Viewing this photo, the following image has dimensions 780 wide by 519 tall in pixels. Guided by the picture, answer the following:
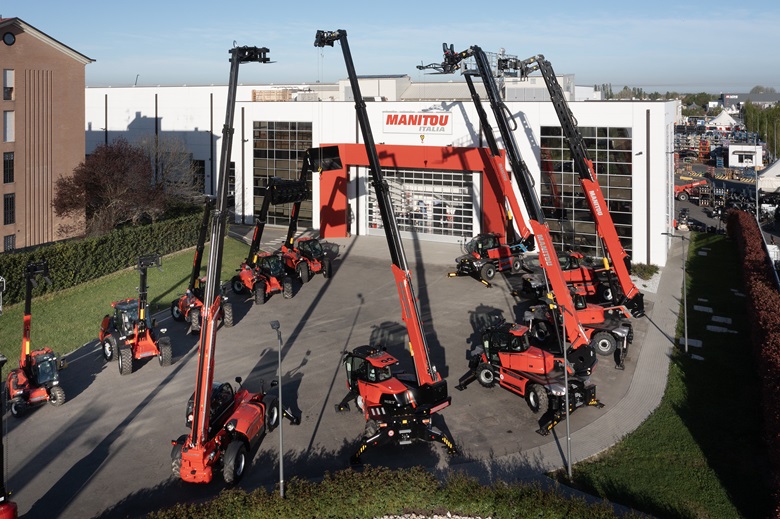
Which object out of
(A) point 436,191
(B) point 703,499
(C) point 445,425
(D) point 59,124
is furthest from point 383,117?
(B) point 703,499

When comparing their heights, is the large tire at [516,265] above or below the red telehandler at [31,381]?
above

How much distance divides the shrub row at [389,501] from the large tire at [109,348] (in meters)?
8.98

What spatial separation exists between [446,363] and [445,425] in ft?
13.9

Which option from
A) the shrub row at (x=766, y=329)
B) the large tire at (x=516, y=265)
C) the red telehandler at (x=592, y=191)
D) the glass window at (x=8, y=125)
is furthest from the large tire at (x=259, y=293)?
the shrub row at (x=766, y=329)

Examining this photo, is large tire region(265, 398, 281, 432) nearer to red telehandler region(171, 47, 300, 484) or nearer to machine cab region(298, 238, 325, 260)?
red telehandler region(171, 47, 300, 484)

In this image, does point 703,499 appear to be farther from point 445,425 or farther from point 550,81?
point 550,81

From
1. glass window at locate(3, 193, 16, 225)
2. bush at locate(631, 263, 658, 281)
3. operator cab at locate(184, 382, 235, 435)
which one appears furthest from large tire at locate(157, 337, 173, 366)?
bush at locate(631, 263, 658, 281)

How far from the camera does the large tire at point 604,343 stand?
21.0m

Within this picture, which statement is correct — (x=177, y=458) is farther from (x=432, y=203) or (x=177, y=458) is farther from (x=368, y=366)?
(x=432, y=203)

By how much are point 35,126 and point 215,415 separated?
2334 cm

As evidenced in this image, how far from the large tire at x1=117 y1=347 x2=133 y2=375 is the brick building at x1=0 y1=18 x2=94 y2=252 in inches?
625

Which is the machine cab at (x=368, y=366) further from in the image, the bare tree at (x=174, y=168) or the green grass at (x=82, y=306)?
the bare tree at (x=174, y=168)

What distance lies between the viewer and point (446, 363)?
2078cm

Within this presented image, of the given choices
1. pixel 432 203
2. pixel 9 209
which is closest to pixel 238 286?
pixel 9 209
